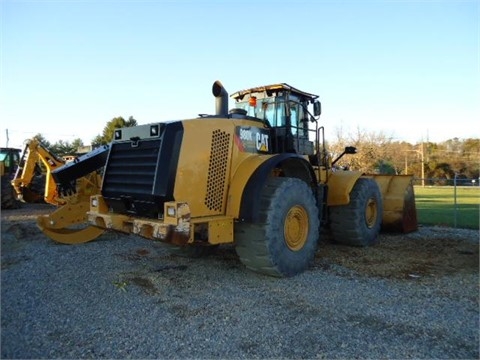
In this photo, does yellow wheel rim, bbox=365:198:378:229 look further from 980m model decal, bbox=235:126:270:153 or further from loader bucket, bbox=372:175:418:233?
A: 980m model decal, bbox=235:126:270:153

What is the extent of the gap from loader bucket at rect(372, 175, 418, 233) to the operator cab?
10.8ft

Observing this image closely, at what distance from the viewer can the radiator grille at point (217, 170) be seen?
5.38m

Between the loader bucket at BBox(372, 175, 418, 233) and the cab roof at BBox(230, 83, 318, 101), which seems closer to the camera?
the cab roof at BBox(230, 83, 318, 101)

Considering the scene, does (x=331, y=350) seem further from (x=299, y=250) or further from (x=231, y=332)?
(x=299, y=250)

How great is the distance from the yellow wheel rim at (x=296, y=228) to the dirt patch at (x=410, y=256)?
85 cm

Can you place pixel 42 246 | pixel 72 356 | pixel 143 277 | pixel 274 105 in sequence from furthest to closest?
pixel 42 246
pixel 274 105
pixel 143 277
pixel 72 356

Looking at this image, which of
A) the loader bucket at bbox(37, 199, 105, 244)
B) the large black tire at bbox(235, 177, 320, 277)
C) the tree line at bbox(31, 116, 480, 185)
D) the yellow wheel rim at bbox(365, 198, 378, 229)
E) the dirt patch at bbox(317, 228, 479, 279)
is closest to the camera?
the large black tire at bbox(235, 177, 320, 277)

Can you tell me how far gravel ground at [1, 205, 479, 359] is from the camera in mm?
3582

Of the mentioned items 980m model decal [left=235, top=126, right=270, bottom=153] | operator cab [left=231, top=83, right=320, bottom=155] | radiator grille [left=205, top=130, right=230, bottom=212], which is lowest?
radiator grille [left=205, top=130, right=230, bottom=212]

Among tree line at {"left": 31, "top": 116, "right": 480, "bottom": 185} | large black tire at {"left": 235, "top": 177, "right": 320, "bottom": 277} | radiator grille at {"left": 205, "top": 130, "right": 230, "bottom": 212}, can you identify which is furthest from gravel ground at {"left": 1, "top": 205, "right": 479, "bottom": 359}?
tree line at {"left": 31, "top": 116, "right": 480, "bottom": 185}

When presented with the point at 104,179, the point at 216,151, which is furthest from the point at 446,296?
the point at 104,179

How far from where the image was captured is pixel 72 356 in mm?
3361

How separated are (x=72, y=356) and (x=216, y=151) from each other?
300 centimetres

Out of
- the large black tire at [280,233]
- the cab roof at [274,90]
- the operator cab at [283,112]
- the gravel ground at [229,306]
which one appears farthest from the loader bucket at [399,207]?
the large black tire at [280,233]
